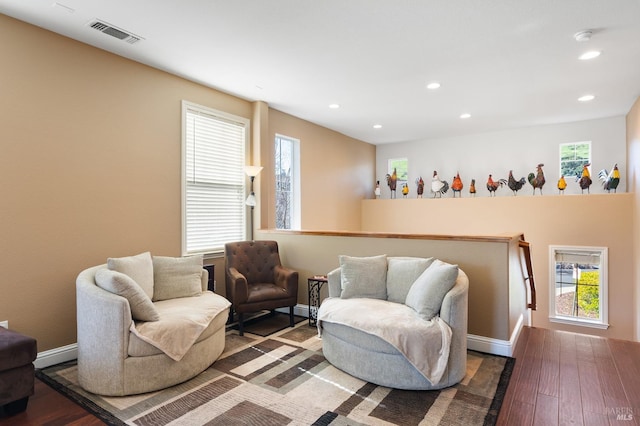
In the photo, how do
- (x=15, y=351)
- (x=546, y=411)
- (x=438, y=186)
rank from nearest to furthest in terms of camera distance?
(x=15, y=351) → (x=546, y=411) → (x=438, y=186)

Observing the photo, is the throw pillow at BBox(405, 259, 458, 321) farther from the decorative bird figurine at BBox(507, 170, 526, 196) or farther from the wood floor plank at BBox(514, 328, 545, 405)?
the decorative bird figurine at BBox(507, 170, 526, 196)

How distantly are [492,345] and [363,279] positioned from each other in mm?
1339

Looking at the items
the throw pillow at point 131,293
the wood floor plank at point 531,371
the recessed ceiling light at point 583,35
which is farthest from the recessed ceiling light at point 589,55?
the throw pillow at point 131,293

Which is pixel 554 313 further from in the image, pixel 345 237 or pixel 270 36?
pixel 270 36

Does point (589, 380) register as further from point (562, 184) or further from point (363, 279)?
point (562, 184)

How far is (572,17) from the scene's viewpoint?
2.79 m

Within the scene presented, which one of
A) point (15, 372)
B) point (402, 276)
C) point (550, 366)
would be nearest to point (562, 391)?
point (550, 366)

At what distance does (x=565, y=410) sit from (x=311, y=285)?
272 cm

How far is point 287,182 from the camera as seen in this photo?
588cm

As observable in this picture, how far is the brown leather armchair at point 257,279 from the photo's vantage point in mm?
3756

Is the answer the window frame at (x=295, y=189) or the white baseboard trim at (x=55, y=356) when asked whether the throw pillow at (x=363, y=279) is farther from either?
the window frame at (x=295, y=189)

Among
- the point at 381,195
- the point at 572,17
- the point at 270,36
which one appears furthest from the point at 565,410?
the point at 381,195

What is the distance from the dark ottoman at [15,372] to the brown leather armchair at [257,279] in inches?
68.0

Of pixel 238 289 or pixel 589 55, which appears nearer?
pixel 589 55
